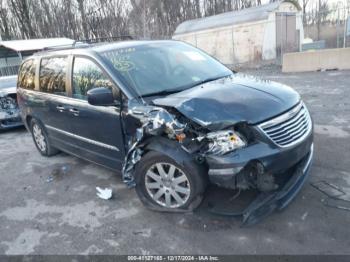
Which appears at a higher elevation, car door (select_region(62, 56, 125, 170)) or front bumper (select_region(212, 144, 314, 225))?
car door (select_region(62, 56, 125, 170))

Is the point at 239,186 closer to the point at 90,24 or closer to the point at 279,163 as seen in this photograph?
the point at 279,163

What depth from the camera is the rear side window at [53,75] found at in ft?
14.1

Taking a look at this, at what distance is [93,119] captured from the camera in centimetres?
380

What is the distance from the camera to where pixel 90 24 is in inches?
1063

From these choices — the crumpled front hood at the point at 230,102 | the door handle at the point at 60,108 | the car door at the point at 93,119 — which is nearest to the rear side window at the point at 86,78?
the car door at the point at 93,119

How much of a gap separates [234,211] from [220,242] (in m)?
0.42

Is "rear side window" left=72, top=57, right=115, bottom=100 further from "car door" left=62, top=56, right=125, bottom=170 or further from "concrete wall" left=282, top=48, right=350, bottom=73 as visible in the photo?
"concrete wall" left=282, top=48, right=350, bottom=73

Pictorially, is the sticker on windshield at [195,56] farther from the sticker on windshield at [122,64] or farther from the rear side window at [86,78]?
the rear side window at [86,78]

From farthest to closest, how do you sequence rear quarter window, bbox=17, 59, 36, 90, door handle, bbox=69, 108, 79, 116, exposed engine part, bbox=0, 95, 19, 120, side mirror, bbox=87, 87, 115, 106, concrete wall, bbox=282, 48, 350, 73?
concrete wall, bbox=282, 48, 350, 73 < exposed engine part, bbox=0, 95, 19, 120 < rear quarter window, bbox=17, 59, 36, 90 < door handle, bbox=69, 108, 79, 116 < side mirror, bbox=87, 87, 115, 106

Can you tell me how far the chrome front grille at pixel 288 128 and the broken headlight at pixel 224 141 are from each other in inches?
9.3

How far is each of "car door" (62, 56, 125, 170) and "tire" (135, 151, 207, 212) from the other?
0.51 m

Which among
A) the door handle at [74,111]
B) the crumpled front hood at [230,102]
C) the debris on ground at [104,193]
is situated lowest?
the debris on ground at [104,193]

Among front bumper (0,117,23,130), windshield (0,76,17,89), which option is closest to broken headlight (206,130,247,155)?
front bumper (0,117,23,130)

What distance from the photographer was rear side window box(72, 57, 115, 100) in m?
3.62
